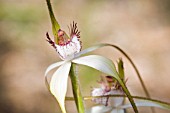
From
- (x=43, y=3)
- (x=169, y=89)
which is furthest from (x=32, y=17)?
(x=169, y=89)

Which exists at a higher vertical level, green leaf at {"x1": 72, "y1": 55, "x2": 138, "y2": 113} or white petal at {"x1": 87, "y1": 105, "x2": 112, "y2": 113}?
green leaf at {"x1": 72, "y1": 55, "x2": 138, "y2": 113}

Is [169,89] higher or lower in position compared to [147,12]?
lower

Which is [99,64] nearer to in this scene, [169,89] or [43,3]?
[169,89]

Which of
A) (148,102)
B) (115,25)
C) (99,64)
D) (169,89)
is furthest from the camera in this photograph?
(115,25)

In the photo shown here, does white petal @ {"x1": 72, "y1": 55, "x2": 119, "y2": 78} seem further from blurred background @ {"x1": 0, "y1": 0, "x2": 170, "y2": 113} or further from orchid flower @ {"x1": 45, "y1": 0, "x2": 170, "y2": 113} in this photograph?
blurred background @ {"x1": 0, "y1": 0, "x2": 170, "y2": 113}

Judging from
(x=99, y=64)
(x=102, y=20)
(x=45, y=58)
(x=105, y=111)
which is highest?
(x=102, y=20)

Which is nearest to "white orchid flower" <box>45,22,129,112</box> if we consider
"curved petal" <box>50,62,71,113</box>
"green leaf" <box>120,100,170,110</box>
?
"curved petal" <box>50,62,71,113</box>

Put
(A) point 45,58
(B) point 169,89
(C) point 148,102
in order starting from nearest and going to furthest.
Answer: (C) point 148,102 → (B) point 169,89 → (A) point 45,58

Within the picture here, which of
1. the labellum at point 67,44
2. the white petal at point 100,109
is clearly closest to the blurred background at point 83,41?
the white petal at point 100,109
